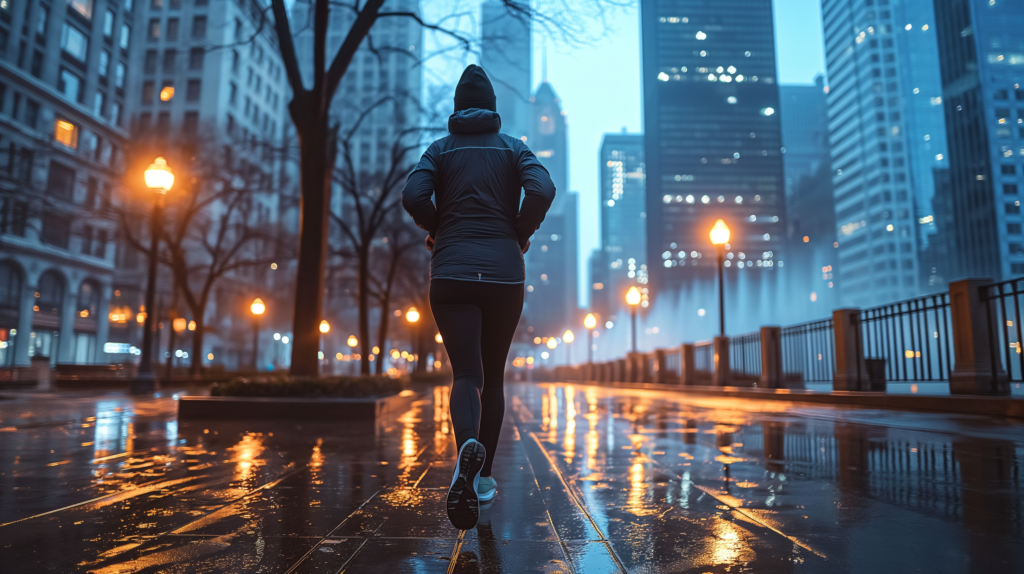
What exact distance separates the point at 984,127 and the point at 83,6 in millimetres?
103732

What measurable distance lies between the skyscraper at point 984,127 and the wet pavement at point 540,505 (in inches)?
3809

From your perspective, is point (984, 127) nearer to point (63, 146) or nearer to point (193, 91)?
point (193, 91)

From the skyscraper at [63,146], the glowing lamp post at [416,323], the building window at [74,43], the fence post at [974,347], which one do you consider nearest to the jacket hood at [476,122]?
the fence post at [974,347]

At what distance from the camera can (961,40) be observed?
8856 cm

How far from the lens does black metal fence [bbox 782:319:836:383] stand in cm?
1432

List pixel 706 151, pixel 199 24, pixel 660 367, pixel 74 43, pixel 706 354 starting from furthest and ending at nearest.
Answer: pixel 706 151 → pixel 199 24 → pixel 74 43 → pixel 660 367 → pixel 706 354

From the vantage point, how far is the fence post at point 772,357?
54.5 feet

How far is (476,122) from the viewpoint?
364 cm

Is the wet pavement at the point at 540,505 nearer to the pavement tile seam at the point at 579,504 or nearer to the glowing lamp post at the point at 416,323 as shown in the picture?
the pavement tile seam at the point at 579,504

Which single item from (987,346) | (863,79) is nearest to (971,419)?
(987,346)

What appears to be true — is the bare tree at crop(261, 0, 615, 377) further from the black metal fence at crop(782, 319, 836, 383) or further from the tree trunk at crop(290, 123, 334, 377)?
the black metal fence at crop(782, 319, 836, 383)

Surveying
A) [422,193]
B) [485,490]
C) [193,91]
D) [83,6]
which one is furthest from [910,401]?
[193,91]

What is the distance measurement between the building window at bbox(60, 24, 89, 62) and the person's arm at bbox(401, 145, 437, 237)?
52297 mm

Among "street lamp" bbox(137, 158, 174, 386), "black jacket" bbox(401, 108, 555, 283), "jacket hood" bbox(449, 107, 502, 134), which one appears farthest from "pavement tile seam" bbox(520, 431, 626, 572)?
"street lamp" bbox(137, 158, 174, 386)
